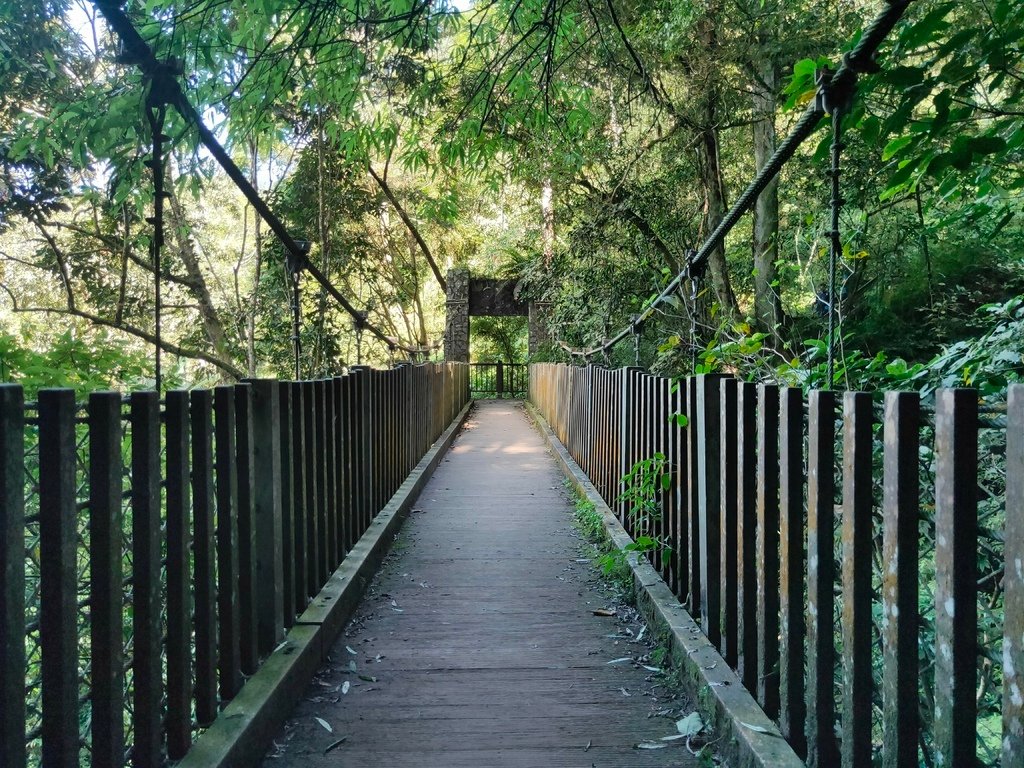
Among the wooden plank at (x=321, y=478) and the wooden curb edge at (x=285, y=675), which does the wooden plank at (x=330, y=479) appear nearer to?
the wooden plank at (x=321, y=478)

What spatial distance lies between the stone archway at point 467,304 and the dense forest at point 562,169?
185 cm

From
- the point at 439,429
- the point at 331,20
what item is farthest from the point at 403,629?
the point at 439,429

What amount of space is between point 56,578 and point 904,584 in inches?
64.0

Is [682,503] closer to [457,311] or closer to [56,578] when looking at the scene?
[56,578]

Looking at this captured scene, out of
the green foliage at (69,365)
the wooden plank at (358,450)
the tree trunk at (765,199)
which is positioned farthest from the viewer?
the tree trunk at (765,199)

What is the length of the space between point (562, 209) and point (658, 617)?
9623 millimetres

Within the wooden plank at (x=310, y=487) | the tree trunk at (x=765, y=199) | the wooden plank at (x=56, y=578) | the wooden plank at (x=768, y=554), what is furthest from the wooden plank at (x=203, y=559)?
the tree trunk at (x=765, y=199)

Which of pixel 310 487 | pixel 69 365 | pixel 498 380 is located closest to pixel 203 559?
pixel 310 487

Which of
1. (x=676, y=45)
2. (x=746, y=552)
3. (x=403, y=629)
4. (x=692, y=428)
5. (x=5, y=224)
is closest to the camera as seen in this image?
(x=746, y=552)

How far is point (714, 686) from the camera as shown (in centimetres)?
233

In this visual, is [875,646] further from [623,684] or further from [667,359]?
[667,359]

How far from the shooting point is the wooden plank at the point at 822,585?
6.12 feet

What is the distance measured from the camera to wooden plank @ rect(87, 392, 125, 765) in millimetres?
1642

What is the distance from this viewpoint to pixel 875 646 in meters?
2.76
